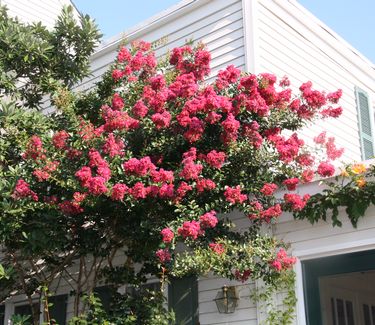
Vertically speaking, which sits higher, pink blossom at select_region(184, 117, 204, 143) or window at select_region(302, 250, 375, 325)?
pink blossom at select_region(184, 117, 204, 143)

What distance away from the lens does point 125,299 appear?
6.68 m

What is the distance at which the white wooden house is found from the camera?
6066mm

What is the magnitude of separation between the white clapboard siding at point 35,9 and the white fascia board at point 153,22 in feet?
9.78

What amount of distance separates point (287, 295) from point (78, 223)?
7.67ft

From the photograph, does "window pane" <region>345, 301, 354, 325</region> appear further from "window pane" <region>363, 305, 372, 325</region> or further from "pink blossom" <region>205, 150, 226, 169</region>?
"pink blossom" <region>205, 150, 226, 169</region>

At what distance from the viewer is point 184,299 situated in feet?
23.2

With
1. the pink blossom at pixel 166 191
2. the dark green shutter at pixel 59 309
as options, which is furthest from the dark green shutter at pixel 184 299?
the dark green shutter at pixel 59 309

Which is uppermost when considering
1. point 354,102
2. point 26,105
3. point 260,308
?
point 354,102

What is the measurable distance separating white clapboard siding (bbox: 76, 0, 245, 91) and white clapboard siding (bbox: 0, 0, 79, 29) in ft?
11.8

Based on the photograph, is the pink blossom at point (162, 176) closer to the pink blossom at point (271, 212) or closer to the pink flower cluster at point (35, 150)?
the pink blossom at point (271, 212)

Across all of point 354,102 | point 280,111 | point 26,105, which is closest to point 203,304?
point 280,111

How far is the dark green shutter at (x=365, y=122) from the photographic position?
970 centimetres

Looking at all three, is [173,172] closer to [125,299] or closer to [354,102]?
[125,299]

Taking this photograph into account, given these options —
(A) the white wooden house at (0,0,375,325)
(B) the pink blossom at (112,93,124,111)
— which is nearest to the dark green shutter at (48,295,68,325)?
(A) the white wooden house at (0,0,375,325)
